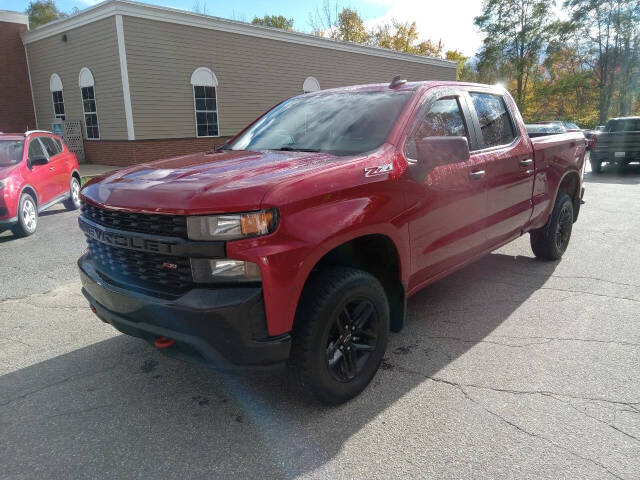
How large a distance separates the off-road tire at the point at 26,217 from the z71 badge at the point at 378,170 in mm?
6495

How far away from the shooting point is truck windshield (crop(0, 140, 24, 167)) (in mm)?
7827

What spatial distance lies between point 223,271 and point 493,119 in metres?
3.07

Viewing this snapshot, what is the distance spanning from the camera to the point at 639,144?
14.4m

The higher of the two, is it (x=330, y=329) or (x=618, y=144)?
(x=618, y=144)

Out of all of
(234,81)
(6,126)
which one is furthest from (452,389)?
(6,126)

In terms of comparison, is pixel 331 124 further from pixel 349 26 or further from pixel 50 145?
pixel 349 26

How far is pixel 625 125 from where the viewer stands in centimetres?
1514

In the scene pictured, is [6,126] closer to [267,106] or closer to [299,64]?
[267,106]

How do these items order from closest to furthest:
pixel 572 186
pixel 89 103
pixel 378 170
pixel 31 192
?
pixel 378 170 → pixel 572 186 → pixel 31 192 → pixel 89 103

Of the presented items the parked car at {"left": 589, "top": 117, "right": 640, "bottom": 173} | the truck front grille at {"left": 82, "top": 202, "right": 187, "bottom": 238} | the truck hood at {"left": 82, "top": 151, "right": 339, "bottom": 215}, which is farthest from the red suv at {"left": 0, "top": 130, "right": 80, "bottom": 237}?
the parked car at {"left": 589, "top": 117, "right": 640, "bottom": 173}

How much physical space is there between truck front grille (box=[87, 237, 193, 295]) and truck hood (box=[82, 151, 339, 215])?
0.26 meters

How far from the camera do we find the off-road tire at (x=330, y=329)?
8.39 feet

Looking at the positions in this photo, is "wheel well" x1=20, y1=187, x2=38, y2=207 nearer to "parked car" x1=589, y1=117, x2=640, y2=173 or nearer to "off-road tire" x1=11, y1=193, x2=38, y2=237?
"off-road tire" x1=11, y1=193, x2=38, y2=237

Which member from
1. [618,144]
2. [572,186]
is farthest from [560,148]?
[618,144]
